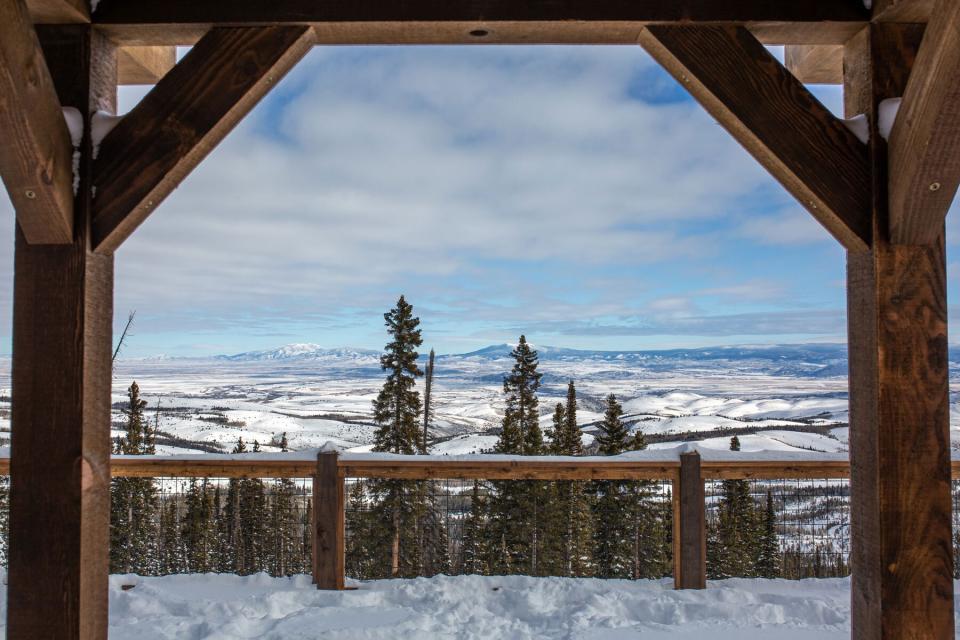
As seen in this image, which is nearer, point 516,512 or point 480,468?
point 480,468

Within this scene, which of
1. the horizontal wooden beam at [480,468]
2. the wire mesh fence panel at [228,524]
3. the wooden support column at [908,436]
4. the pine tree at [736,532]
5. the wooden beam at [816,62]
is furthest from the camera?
the pine tree at [736,532]

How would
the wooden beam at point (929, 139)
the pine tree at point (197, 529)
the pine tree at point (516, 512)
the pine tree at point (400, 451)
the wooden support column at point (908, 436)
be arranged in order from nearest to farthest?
the wooden beam at point (929, 139) < the wooden support column at point (908, 436) < the pine tree at point (516, 512) < the pine tree at point (400, 451) < the pine tree at point (197, 529)

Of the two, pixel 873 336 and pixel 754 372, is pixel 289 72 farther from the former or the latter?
pixel 754 372

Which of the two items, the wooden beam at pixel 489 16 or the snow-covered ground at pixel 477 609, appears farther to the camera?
the snow-covered ground at pixel 477 609

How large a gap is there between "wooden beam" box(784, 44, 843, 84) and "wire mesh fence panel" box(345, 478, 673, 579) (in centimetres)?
1478

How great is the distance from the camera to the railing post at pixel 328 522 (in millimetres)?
3969

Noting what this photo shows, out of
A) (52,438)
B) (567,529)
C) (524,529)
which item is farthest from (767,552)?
(52,438)

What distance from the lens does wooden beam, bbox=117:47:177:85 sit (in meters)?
1.92

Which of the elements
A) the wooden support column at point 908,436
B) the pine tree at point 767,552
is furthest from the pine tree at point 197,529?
the wooden support column at point 908,436

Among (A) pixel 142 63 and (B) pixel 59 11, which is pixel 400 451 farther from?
(B) pixel 59 11

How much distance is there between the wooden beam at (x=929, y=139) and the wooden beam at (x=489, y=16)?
0.38m

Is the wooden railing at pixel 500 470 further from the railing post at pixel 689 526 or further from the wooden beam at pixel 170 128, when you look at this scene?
the wooden beam at pixel 170 128

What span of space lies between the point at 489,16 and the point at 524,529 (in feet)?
55.0

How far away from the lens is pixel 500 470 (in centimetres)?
408
